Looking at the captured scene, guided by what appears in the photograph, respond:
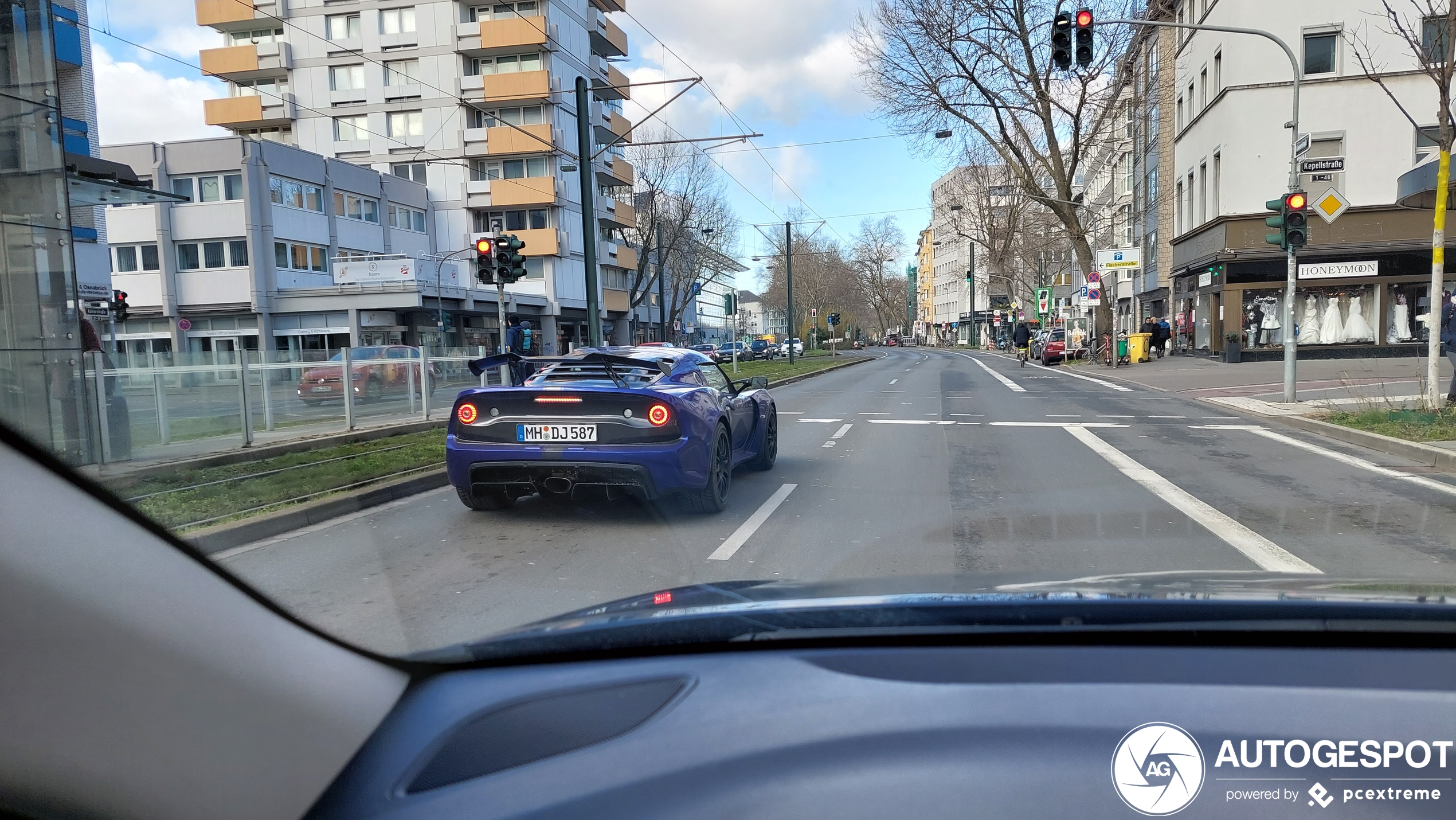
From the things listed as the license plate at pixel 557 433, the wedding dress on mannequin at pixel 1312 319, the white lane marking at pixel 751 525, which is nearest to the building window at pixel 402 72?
the wedding dress on mannequin at pixel 1312 319

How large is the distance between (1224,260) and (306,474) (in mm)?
31500

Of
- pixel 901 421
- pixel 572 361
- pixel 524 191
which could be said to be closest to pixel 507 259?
pixel 901 421

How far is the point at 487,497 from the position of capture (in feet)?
24.7

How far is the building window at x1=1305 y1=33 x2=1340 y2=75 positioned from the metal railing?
29547 mm

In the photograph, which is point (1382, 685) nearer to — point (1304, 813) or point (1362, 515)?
point (1304, 813)

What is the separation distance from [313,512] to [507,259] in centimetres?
1205

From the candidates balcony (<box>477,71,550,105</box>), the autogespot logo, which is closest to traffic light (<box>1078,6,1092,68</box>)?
the autogespot logo

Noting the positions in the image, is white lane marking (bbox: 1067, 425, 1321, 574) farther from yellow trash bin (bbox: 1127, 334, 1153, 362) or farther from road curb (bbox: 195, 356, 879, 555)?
yellow trash bin (bbox: 1127, 334, 1153, 362)

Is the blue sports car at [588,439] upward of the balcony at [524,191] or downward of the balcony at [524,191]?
downward

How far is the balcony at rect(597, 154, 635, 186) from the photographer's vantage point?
5453 cm

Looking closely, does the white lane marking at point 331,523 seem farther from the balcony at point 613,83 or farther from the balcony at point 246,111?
the balcony at point 613,83

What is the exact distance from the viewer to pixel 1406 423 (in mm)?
11898

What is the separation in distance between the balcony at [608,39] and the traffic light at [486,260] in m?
37.4

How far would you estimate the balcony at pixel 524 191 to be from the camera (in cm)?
4819
